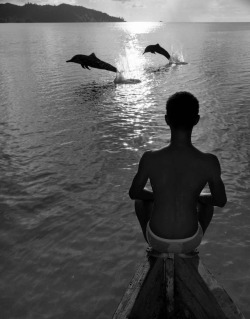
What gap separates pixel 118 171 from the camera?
8609 millimetres

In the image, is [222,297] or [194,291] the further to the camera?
[194,291]

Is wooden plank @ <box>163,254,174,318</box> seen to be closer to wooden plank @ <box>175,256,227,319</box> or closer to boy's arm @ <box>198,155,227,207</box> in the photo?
wooden plank @ <box>175,256,227,319</box>

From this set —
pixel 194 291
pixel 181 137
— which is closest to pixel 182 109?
pixel 181 137

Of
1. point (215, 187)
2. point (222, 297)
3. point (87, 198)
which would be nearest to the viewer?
point (222, 297)

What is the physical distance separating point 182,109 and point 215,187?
2.93 ft

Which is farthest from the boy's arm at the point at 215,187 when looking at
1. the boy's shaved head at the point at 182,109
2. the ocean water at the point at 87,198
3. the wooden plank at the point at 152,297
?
the ocean water at the point at 87,198

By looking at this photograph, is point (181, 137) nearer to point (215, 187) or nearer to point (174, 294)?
point (215, 187)

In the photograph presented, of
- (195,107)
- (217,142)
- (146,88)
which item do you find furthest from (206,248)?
(146,88)

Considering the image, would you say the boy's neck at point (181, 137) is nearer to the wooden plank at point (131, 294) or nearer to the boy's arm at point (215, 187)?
the boy's arm at point (215, 187)

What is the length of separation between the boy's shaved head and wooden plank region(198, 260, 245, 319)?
1495mm

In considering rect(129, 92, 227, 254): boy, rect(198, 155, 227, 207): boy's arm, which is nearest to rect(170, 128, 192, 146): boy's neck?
rect(129, 92, 227, 254): boy

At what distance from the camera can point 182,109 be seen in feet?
10.2

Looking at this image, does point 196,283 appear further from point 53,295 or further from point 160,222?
point 53,295

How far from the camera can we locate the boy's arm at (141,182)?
3.32 meters
